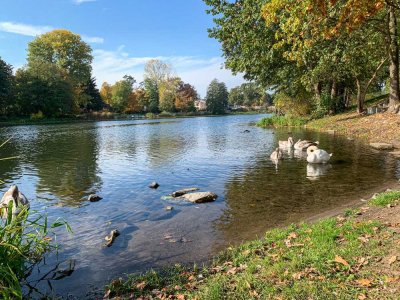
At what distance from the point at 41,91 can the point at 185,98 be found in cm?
6101

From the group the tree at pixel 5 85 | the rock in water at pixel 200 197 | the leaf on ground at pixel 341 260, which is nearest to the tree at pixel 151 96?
the tree at pixel 5 85

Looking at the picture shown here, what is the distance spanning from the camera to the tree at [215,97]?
137 m

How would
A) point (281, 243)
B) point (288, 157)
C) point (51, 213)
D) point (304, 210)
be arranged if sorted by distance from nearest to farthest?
point (281, 243)
point (304, 210)
point (51, 213)
point (288, 157)

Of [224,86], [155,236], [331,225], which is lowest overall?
[155,236]

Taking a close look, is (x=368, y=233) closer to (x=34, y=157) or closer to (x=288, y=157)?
(x=288, y=157)

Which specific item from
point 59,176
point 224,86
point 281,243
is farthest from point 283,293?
point 224,86

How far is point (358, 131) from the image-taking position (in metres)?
30.4

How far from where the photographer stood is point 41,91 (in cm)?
7912

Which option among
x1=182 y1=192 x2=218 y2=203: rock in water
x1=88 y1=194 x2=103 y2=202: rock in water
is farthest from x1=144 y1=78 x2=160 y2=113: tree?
x1=182 y1=192 x2=218 y2=203: rock in water

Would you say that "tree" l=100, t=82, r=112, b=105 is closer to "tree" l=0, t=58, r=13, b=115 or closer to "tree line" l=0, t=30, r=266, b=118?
"tree line" l=0, t=30, r=266, b=118

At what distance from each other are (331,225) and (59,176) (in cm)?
1475

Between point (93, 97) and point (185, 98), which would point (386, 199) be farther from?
point (185, 98)

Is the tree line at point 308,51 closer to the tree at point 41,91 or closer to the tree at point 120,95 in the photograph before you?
the tree at point 41,91

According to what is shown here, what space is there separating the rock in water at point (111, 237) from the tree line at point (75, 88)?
137 ft
